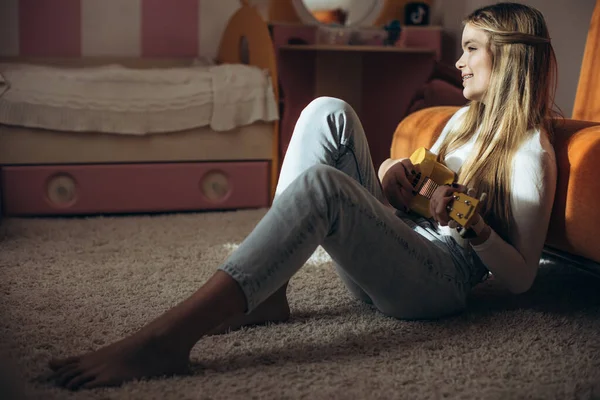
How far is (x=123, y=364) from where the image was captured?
2.98 feet

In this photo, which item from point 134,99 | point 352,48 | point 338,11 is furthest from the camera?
point 338,11

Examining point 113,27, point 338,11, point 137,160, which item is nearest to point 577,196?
point 137,160

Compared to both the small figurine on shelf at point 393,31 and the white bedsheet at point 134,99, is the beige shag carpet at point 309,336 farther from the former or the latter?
the small figurine on shelf at point 393,31

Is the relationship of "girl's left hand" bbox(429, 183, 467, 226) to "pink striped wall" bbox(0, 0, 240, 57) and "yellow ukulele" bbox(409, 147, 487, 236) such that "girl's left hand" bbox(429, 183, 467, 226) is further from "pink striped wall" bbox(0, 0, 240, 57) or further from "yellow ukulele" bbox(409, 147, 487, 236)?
"pink striped wall" bbox(0, 0, 240, 57)

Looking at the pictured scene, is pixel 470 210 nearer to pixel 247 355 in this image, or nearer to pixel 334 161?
pixel 334 161

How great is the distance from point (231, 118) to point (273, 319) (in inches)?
43.7

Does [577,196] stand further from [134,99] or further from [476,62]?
[134,99]

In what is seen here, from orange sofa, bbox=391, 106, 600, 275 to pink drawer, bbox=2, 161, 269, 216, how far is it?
3.91 feet

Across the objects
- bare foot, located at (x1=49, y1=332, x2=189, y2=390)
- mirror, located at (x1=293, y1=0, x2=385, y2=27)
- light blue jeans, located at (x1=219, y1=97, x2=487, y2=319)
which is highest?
mirror, located at (x1=293, y1=0, x2=385, y2=27)

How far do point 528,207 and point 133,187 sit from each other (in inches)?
55.0

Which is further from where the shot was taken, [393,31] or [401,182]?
[393,31]

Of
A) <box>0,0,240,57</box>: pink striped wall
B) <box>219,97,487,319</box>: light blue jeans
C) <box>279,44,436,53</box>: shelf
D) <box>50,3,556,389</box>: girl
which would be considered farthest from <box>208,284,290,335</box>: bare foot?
<box>0,0,240,57</box>: pink striped wall

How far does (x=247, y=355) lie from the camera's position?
1042 mm

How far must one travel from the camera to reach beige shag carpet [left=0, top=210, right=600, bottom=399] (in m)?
0.94
